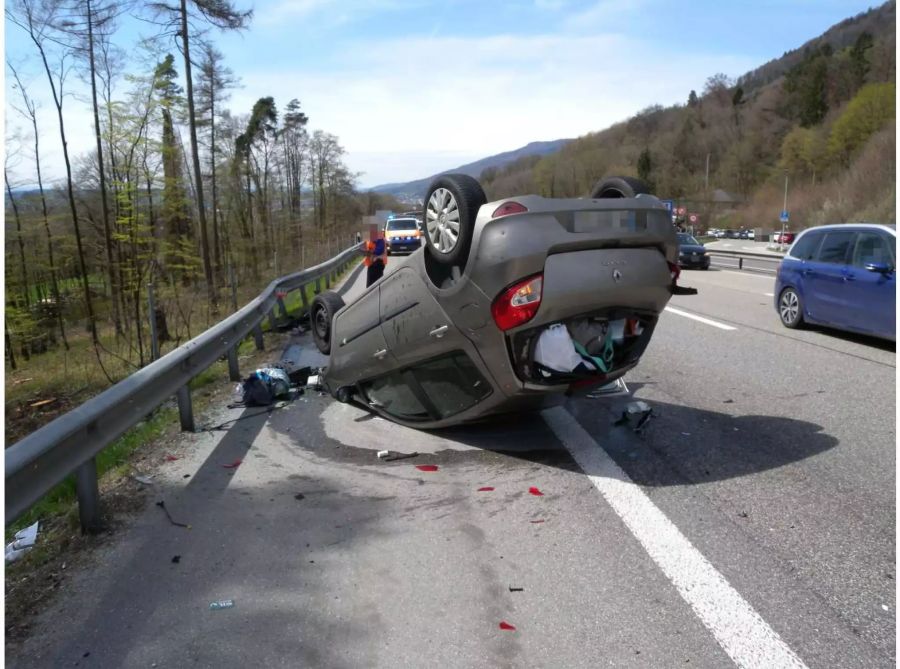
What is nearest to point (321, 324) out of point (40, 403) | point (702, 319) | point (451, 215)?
point (451, 215)

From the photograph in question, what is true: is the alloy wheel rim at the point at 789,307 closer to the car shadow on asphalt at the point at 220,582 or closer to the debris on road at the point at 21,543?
the car shadow on asphalt at the point at 220,582

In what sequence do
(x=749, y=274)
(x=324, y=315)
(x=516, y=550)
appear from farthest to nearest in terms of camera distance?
(x=749, y=274) → (x=324, y=315) → (x=516, y=550)

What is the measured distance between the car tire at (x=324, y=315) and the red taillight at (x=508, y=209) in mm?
3497

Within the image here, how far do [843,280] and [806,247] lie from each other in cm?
138

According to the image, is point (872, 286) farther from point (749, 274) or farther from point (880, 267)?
point (749, 274)

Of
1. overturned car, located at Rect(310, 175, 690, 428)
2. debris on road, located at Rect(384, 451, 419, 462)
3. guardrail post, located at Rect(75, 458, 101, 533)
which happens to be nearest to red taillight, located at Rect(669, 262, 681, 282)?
overturned car, located at Rect(310, 175, 690, 428)

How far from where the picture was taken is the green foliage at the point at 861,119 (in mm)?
94875

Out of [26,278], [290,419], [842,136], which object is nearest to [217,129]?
[26,278]

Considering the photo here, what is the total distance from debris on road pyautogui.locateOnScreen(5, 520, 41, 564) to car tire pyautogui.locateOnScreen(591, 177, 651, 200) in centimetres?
438

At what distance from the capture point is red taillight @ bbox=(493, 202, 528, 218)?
4180mm

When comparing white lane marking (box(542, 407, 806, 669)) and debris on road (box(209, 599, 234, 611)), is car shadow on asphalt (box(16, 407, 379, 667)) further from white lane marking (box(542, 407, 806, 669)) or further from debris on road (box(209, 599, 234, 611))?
white lane marking (box(542, 407, 806, 669))

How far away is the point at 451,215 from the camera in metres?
4.50

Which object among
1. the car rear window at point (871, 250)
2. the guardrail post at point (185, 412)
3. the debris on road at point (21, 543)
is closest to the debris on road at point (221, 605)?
the debris on road at point (21, 543)

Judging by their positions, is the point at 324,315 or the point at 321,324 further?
the point at 321,324
